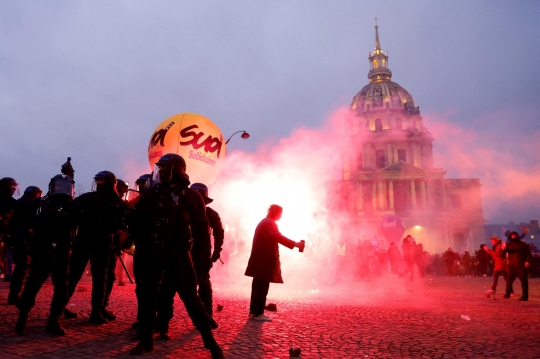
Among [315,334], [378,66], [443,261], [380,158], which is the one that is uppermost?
[378,66]

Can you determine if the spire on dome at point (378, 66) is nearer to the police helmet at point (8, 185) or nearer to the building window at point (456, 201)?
the building window at point (456, 201)

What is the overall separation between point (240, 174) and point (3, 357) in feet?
69.8

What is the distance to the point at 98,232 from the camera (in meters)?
4.98

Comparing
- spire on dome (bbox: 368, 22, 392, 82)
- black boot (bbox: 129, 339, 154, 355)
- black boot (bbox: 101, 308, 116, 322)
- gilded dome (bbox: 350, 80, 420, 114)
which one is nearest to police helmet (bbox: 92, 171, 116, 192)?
black boot (bbox: 101, 308, 116, 322)

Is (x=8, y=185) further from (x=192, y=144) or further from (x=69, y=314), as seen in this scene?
(x=192, y=144)

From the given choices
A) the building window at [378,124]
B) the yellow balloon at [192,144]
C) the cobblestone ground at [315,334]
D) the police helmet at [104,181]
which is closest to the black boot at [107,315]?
the cobblestone ground at [315,334]

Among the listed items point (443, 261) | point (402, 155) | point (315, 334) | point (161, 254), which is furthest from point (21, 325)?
point (402, 155)

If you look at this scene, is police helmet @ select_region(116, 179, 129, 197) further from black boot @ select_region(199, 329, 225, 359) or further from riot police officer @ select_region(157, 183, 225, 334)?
black boot @ select_region(199, 329, 225, 359)

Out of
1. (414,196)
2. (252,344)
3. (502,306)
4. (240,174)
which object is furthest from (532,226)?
(252,344)

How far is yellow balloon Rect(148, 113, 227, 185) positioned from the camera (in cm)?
1059

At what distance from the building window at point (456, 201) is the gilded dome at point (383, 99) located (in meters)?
20.6

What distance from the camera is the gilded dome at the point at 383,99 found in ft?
246

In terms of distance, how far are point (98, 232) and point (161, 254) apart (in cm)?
177

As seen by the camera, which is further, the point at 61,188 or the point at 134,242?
the point at 61,188
